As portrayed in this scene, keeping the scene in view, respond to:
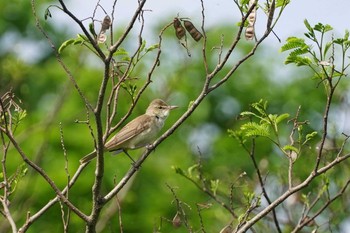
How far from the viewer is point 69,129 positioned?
2281cm

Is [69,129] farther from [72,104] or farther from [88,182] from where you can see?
[88,182]

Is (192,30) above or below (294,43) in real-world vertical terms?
above

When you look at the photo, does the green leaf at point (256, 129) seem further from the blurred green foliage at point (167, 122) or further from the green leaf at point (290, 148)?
the blurred green foliage at point (167, 122)

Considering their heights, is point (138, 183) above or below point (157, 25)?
below

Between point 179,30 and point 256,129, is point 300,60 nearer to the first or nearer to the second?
point 256,129

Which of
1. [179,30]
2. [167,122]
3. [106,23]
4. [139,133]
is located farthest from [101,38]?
[167,122]

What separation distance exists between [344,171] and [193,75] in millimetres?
18431

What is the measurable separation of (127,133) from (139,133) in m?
0.15

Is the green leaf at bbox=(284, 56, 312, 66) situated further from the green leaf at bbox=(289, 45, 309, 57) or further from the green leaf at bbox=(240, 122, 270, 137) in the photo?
the green leaf at bbox=(240, 122, 270, 137)

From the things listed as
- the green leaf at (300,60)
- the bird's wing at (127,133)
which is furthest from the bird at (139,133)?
the green leaf at (300,60)

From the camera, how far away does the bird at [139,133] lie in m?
8.19

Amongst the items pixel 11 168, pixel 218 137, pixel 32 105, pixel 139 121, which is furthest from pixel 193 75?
pixel 139 121

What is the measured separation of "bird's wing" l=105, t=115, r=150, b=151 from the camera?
816cm

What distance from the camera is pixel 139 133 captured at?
8.34 meters
